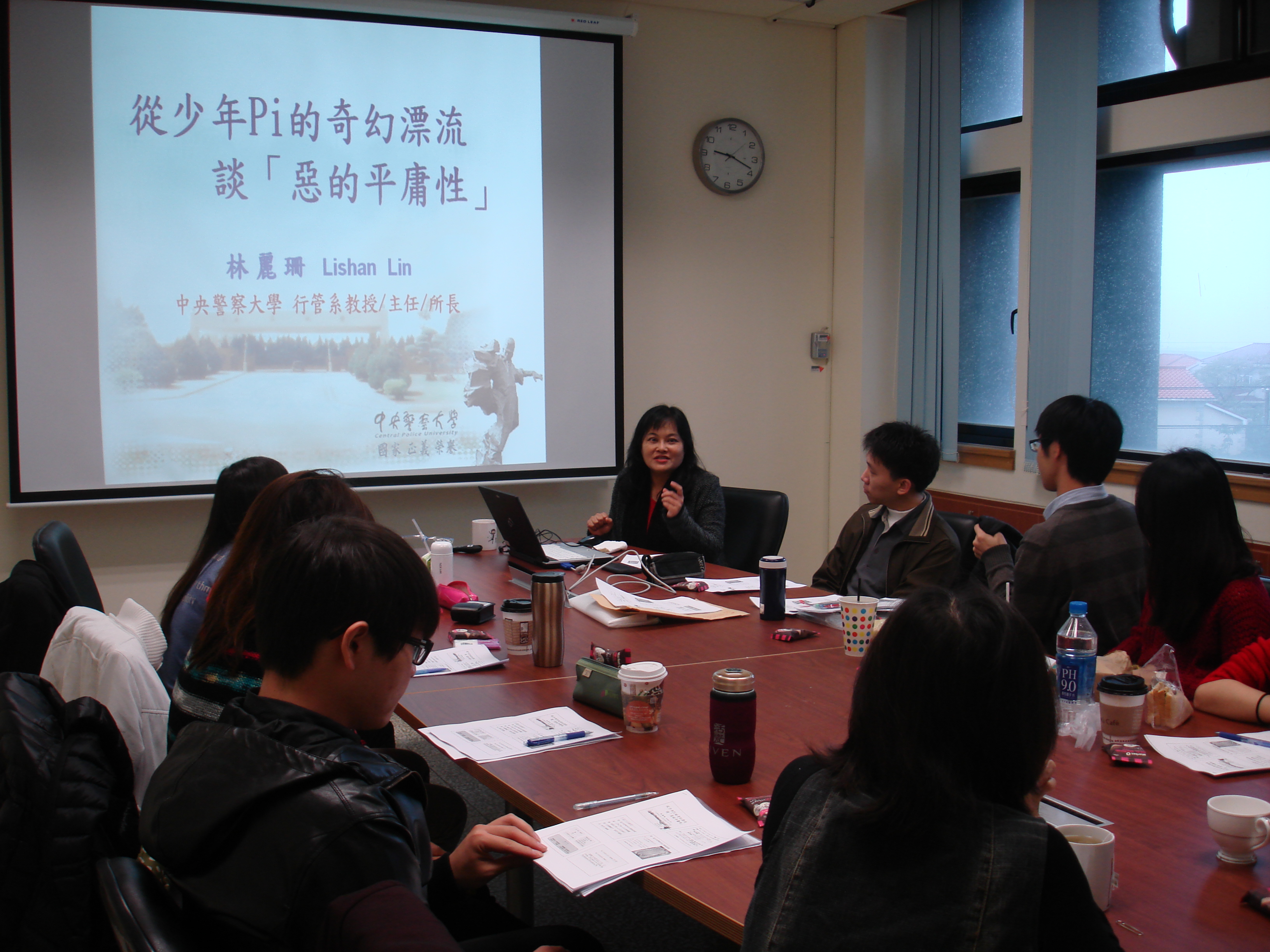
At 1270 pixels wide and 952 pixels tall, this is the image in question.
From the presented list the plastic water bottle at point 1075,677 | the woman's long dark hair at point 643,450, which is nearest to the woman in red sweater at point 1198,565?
the plastic water bottle at point 1075,677

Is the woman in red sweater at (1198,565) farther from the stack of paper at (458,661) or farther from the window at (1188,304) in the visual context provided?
the window at (1188,304)

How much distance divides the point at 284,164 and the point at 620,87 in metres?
1.53

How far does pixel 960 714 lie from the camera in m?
0.98

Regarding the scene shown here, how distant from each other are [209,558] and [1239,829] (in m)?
1.96

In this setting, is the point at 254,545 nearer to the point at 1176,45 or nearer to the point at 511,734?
the point at 511,734

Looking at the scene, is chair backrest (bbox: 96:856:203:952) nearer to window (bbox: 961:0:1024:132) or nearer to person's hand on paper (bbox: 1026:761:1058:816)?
person's hand on paper (bbox: 1026:761:1058:816)

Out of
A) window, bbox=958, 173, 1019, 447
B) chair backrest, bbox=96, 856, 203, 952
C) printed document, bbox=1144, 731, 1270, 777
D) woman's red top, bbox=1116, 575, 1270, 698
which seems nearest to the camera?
chair backrest, bbox=96, 856, 203, 952

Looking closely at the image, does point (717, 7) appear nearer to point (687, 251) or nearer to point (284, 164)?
point (687, 251)

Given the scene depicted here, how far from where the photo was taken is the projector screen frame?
3824 millimetres

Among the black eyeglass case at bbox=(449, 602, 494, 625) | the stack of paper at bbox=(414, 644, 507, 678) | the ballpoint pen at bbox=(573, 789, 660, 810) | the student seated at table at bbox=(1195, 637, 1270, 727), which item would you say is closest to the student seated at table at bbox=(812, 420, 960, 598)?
the student seated at table at bbox=(1195, 637, 1270, 727)

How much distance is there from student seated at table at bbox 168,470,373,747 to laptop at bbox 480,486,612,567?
123 cm

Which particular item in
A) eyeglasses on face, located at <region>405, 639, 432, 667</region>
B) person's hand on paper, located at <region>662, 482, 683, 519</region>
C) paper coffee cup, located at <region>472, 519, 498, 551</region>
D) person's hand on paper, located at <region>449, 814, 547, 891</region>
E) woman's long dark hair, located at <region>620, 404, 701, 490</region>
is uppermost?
woman's long dark hair, located at <region>620, 404, 701, 490</region>

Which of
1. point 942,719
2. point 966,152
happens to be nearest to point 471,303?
point 966,152

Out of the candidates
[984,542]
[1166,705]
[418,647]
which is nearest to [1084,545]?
[984,542]
